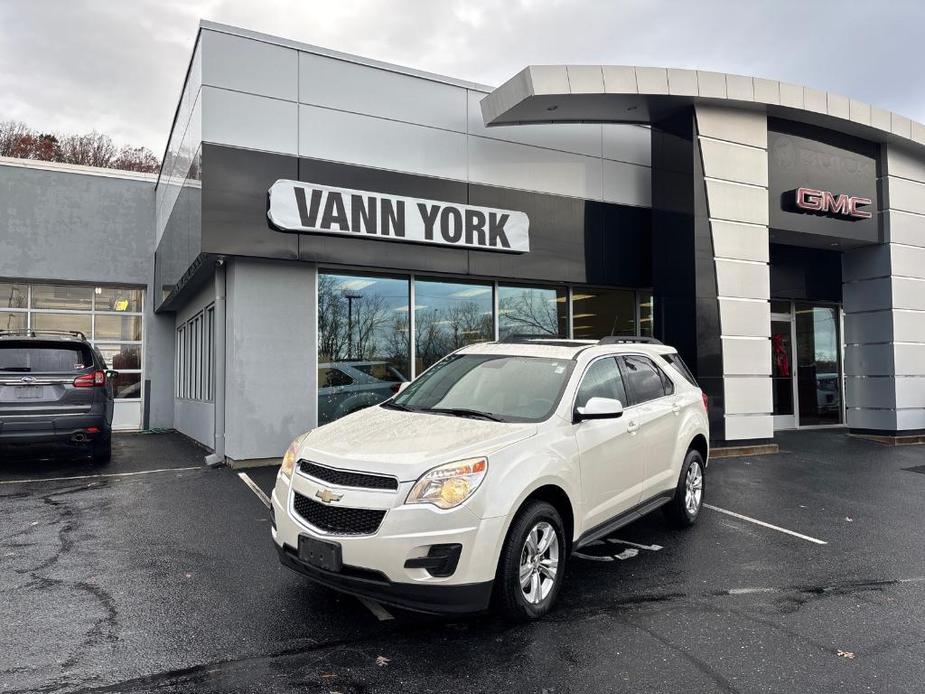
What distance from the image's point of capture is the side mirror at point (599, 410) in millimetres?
4492

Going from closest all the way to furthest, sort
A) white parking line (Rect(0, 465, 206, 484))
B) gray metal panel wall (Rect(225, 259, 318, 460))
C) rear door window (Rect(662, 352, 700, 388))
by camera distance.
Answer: rear door window (Rect(662, 352, 700, 388)) → white parking line (Rect(0, 465, 206, 484)) → gray metal panel wall (Rect(225, 259, 318, 460))

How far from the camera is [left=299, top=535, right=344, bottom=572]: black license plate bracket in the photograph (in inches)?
144

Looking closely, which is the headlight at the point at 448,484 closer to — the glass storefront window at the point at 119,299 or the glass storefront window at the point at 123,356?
the glass storefront window at the point at 123,356

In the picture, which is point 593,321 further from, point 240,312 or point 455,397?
point 455,397

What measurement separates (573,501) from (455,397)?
48.2 inches

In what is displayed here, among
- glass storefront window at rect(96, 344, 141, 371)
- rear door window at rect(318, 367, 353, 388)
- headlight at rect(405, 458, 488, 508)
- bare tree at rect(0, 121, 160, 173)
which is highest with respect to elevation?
bare tree at rect(0, 121, 160, 173)

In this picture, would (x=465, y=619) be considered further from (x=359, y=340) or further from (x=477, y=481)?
(x=359, y=340)

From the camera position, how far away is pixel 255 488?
7996 mm

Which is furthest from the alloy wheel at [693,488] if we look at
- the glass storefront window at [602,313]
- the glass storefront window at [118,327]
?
the glass storefront window at [118,327]

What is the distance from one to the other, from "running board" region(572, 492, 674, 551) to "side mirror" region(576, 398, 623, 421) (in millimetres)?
829

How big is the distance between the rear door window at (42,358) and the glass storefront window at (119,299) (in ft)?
26.4

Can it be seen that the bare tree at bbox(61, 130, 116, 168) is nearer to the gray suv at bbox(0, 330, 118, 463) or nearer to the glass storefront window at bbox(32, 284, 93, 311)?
the glass storefront window at bbox(32, 284, 93, 311)

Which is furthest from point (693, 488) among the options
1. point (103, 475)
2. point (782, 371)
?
point (782, 371)

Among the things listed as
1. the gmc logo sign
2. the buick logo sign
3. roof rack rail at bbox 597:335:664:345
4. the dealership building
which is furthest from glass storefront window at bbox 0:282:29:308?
the gmc logo sign
